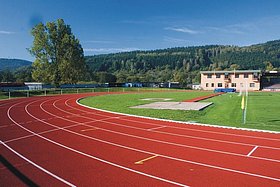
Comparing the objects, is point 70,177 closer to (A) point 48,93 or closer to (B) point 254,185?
(B) point 254,185

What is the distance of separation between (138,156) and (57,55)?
49.5 metres

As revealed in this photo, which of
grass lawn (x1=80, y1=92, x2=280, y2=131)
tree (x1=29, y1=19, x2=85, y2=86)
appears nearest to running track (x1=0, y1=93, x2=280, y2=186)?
grass lawn (x1=80, y1=92, x2=280, y2=131)

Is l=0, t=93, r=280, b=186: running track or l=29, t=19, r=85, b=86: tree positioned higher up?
l=29, t=19, r=85, b=86: tree

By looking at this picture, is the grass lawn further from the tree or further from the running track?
the tree

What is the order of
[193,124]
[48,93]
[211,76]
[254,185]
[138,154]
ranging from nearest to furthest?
[254,185] < [138,154] < [193,124] < [48,93] < [211,76]

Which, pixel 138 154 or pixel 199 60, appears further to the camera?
pixel 199 60

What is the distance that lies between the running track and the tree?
39.5 m

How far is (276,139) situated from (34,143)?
10.5 metres

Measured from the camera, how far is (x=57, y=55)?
54.4 m

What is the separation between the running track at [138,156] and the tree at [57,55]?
3948 cm

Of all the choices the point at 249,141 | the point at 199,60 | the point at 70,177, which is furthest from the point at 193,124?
the point at 199,60

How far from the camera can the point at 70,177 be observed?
706 centimetres

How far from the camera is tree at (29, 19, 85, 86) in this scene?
170ft

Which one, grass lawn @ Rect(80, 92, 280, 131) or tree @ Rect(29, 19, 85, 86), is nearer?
grass lawn @ Rect(80, 92, 280, 131)
